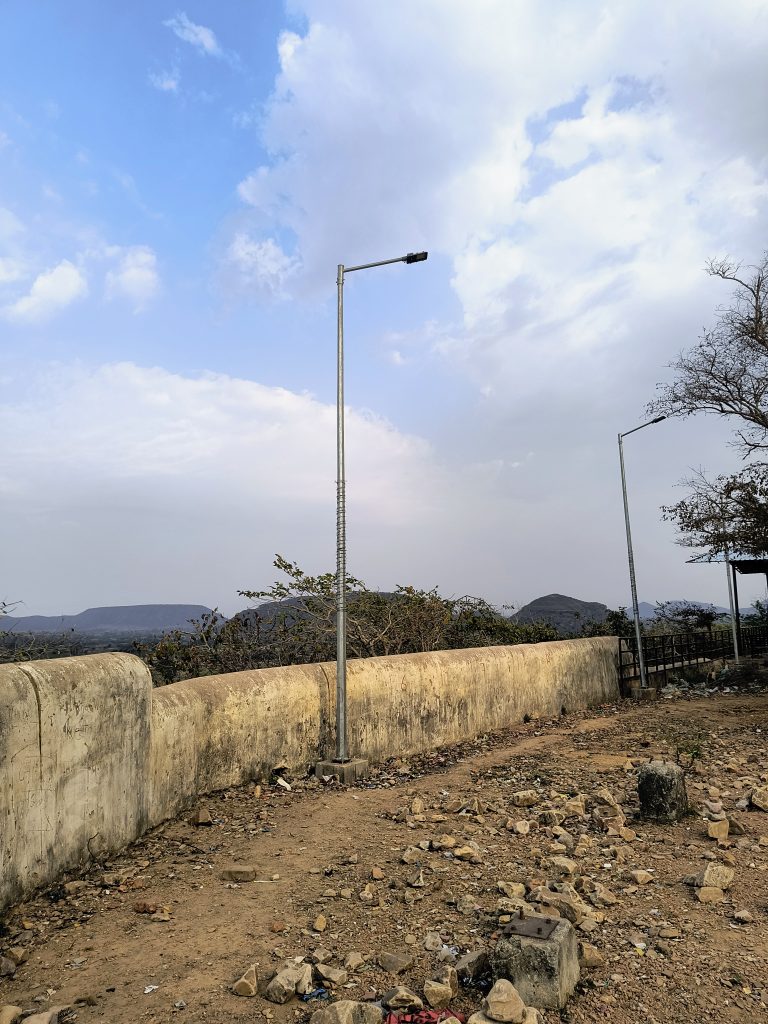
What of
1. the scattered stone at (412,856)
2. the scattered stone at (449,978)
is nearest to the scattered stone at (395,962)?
the scattered stone at (449,978)

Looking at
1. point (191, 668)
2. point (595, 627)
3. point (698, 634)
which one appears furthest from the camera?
point (595, 627)

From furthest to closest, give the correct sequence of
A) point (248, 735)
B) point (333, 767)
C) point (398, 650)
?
point (398, 650) < point (333, 767) < point (248, 735)

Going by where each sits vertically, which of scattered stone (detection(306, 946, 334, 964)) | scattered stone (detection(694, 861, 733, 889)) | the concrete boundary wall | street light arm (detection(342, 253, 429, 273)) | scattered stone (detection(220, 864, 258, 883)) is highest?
street light arm (detection(342, 253, 429, 273))

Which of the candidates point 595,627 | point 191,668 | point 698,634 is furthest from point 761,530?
point 191,668

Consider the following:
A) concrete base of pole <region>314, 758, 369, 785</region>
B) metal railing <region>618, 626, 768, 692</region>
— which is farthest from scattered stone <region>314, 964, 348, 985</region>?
metal railing <region>618, 626, 768, 692</region>

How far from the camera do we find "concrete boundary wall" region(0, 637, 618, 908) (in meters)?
4.08

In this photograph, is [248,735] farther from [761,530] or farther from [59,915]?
[761,530]

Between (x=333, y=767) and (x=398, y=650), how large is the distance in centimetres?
610

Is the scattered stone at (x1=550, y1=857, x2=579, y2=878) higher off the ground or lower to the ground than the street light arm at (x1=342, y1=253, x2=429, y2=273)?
lower

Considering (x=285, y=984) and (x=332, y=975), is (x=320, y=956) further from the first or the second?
(x=285, y=984)

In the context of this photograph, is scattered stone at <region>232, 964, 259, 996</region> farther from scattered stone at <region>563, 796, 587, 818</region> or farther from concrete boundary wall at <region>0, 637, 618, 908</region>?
scattered stone at <region>563, 796, 587, 818</region>

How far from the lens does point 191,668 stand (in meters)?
10.9

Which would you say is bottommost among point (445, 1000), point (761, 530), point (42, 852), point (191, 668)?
point (445, 1000)

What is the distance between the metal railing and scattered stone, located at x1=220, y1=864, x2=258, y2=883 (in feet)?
35.8
